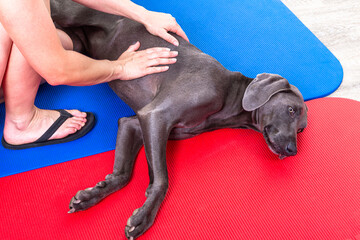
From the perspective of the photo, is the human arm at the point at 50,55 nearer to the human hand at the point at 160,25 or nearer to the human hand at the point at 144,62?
the human hand at the point at 144,62

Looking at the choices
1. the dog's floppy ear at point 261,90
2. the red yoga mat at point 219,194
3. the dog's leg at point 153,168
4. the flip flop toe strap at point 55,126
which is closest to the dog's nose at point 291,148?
the red yoga mat at point 219,194

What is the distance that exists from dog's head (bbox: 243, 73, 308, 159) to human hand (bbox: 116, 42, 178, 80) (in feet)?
1.87

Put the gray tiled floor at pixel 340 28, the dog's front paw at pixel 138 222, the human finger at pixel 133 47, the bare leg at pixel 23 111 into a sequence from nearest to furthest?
1. the dog's front paw at pixel 138 222
2. the bare leg at pixel 23 111
3. the human finger at pixel 133 47
4. the gray tiled floor at pixel 340 28

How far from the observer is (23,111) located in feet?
7.09

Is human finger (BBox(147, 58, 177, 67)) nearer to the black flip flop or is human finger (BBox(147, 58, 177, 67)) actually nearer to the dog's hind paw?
the black flip flop

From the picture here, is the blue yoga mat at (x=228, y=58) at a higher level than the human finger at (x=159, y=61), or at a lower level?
lower

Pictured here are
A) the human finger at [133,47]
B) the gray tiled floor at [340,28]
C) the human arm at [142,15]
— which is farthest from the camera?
the gray tiled floor at [340,28]

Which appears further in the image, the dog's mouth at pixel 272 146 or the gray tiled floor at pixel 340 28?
the gray tiled floor at pixel 340 28

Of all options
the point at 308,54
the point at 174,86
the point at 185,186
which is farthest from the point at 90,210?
the point at 308,54

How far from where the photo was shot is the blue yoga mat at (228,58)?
228cm

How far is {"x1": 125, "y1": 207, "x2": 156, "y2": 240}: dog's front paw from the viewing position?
5.90 ft

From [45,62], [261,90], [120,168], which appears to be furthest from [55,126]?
[261,90]

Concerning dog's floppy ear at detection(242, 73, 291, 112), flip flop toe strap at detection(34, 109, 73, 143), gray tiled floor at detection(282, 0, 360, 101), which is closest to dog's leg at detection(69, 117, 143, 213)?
flip flop toe strap at detection(34, 109, 73, 143)

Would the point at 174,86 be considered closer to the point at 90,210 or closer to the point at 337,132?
the point at 90,210
